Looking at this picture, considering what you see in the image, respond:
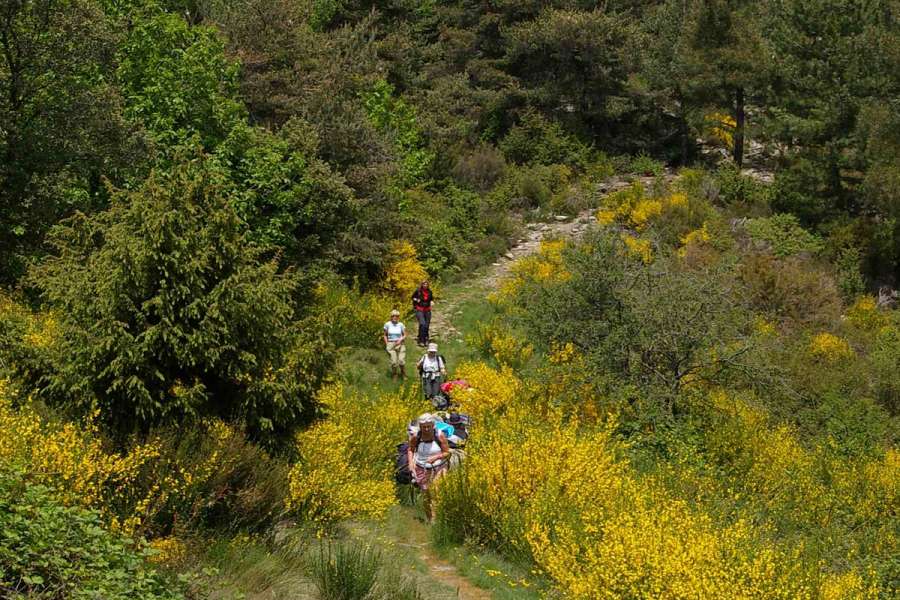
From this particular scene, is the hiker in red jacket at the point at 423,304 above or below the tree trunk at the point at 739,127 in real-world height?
below

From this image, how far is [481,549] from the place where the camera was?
8.05 metres

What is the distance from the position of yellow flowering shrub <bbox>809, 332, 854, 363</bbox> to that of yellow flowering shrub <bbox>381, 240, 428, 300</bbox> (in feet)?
28.2

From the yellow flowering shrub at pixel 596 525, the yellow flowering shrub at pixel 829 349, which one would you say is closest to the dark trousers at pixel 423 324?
the yellow flowering shrub at pixel 596 525

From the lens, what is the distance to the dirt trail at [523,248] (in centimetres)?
1824

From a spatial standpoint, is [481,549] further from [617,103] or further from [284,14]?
[617,103]

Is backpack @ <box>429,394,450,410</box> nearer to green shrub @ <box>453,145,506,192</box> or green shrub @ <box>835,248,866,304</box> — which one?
green shrub @ <box>835,248,866,304</box>

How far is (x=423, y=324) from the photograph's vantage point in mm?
15828

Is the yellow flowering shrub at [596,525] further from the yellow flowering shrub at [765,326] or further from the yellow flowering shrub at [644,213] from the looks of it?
the yellow flowering shrub at [644,213]

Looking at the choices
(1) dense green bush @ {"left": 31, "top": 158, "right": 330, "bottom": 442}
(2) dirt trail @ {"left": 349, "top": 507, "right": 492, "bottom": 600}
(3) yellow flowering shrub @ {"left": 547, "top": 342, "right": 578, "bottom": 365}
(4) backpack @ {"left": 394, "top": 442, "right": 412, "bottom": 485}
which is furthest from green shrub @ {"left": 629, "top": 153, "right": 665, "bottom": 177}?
(1) dense green bush @ {"left": 31, "top": 158, "right": 330, "bottom": 442}

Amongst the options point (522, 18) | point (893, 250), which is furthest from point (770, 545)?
point (522, 18)

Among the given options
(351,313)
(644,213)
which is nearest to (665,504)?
(351,313)

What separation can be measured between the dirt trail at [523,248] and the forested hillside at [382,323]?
220mm

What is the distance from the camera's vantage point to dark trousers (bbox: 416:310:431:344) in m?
15.7

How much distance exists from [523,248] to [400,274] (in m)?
7.34
